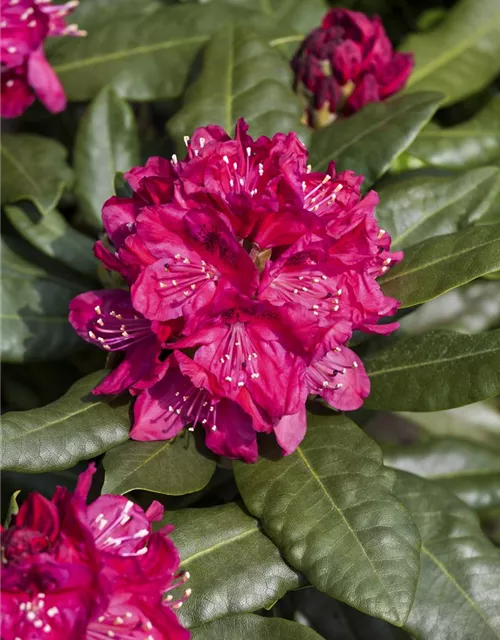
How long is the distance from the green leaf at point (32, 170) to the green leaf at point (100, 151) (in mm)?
39

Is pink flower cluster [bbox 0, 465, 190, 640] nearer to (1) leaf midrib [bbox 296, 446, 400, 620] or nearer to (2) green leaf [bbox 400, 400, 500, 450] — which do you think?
(1) leaf midrib [bbox 296, 446, 400, 620]

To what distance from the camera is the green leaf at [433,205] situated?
57.5 inches

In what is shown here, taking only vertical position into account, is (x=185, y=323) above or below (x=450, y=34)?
above

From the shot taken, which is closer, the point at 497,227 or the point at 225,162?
the point at 225,162

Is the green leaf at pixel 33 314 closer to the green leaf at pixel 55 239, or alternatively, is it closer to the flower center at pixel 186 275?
the green leaf at pixel 55 239

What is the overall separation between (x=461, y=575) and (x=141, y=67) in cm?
115

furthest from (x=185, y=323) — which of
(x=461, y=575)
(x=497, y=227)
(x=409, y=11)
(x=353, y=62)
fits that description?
(x=409, y=11)

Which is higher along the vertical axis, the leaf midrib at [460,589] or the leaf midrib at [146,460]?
the leaf midrib at [146,460]

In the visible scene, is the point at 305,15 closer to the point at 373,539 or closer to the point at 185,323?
the point at 185,323

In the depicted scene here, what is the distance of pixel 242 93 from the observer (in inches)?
61.1

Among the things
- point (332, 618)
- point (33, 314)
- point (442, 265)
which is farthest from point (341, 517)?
point (33, 314)

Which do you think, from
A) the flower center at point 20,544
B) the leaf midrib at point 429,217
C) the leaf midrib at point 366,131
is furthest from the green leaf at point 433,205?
the flower center at point 20,544

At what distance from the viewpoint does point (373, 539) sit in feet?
3.72

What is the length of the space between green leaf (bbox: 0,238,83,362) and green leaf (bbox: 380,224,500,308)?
0.57 meters
